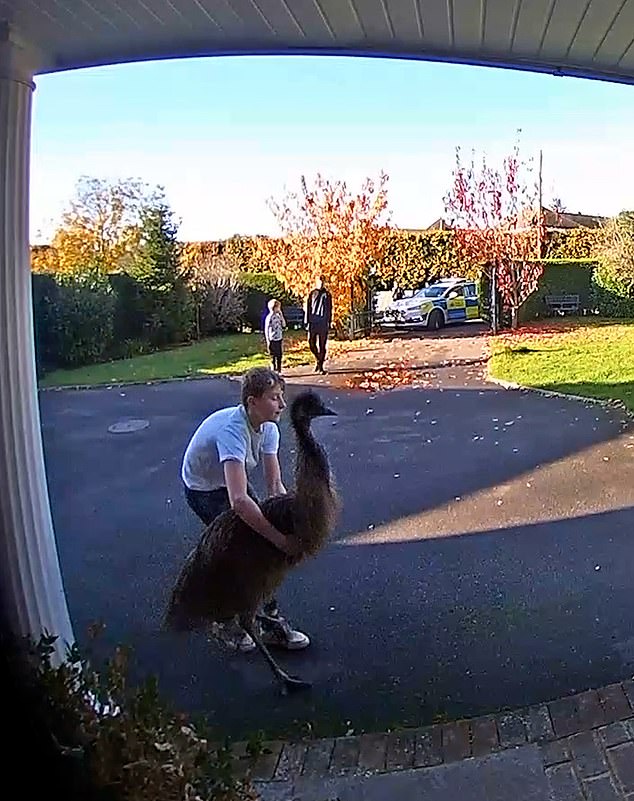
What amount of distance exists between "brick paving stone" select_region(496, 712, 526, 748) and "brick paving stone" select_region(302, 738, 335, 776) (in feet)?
1.28

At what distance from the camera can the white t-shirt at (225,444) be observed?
1883mm

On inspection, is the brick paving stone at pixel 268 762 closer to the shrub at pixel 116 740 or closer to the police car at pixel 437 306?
the shrub at pixel 116 740

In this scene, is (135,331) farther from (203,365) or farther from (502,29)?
(502,29)

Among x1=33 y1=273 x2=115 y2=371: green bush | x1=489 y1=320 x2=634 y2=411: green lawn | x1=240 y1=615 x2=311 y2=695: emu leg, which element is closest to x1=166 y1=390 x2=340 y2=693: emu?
x1=240 y1=615 x2=311 y2=695: emu leg

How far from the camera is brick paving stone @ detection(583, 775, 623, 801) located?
146 centimetres

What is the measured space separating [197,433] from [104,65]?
36.1 inches

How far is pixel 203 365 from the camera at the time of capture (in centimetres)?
213

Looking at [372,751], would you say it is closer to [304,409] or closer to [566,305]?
[304,409]

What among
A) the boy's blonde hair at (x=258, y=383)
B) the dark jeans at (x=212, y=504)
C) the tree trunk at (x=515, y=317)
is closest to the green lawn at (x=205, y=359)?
the boy's blonde hair at (x=258, y=383)

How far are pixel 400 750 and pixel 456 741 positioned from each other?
0.44 feet

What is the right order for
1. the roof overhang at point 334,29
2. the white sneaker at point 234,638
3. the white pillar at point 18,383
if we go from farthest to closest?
1. the white sneaker at point 234,638
2. the roof overhang at point 334,29
3. the white pillar at point 18,383

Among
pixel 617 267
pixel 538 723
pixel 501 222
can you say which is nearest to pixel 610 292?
pixel 617 267

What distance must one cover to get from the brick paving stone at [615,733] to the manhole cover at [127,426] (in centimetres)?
148

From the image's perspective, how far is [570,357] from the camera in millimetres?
2984
